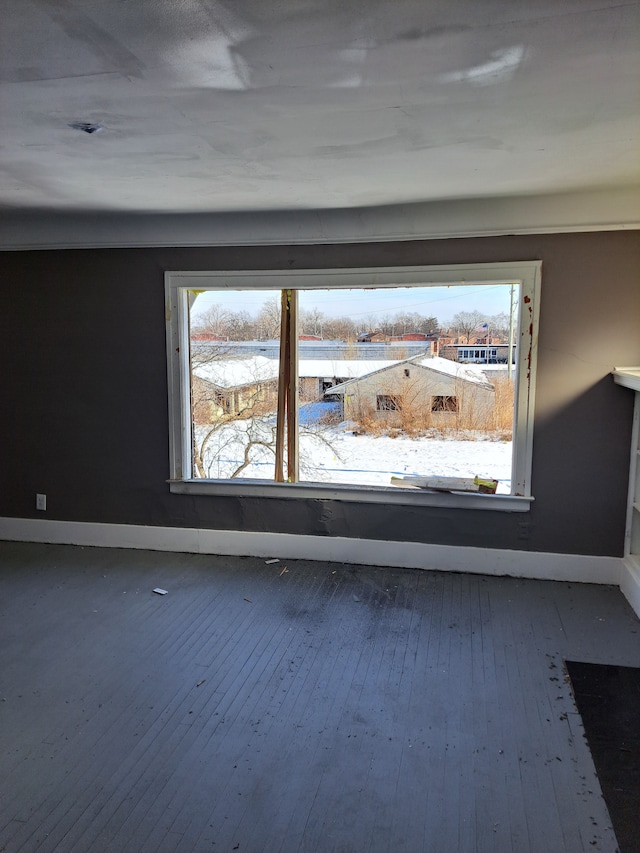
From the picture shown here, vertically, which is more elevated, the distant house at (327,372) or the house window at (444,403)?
the distant house at (327,372)

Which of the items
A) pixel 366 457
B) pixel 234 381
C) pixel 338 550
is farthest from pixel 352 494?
pixel 234 381

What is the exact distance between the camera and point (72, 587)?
12.8ft

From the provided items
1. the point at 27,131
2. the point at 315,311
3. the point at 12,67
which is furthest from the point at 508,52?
the point at 315,311

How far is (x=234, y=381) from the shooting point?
449 centimetres

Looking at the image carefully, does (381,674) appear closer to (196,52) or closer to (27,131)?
(196,52)

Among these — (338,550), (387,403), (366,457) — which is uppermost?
(387,403)

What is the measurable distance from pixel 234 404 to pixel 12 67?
114 inches

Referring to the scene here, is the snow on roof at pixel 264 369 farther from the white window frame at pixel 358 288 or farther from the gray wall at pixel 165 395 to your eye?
the gray wall at pixel 165 395

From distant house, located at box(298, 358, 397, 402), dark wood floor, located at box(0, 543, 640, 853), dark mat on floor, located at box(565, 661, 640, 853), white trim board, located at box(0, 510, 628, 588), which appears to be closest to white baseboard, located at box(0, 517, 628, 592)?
white trim board, located at box(0, 510, 628, 588)

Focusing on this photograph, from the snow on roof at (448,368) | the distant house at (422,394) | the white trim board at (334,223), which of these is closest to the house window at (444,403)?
the distant house at (422,394)

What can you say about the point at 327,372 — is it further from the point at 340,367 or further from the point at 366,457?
the point at 366,457

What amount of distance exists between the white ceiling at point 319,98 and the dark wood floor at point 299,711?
2.39 m

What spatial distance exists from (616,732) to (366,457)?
2341 mm

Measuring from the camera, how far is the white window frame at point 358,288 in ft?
12.7
